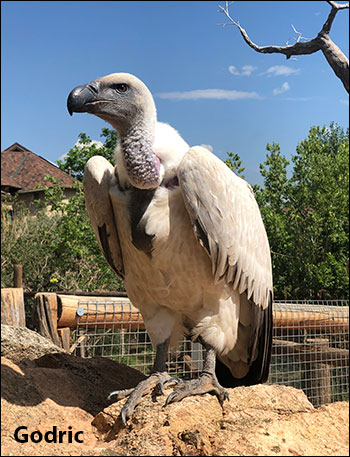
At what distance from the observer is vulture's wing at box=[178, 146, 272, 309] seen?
117 inches

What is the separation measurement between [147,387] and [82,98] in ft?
5.70

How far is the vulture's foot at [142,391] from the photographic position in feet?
8.94

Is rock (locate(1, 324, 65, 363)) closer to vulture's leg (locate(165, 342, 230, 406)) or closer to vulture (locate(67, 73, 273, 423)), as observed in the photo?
vulture (locate(67, 73, 273, 423))

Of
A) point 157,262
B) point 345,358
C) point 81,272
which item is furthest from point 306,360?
point 81,272

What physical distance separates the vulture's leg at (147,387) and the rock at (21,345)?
837 mm

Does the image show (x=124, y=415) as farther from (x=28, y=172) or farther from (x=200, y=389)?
(x=28, y=172)

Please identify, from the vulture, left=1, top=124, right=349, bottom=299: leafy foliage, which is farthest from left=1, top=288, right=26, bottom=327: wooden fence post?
left=1, top=124, right=349, bottom=299: leafy foliage

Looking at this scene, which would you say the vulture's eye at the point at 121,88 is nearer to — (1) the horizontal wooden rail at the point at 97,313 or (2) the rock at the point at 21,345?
(2) the rock at the point at 21,345

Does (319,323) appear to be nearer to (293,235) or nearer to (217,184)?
(217,184)

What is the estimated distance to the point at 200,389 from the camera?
9.61ft

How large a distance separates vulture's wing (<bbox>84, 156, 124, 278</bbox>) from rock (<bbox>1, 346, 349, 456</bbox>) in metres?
0.97

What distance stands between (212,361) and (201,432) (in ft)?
2.74

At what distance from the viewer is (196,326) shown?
3.31 metres

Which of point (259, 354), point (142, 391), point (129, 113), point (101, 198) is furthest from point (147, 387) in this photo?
point (129, 113)
